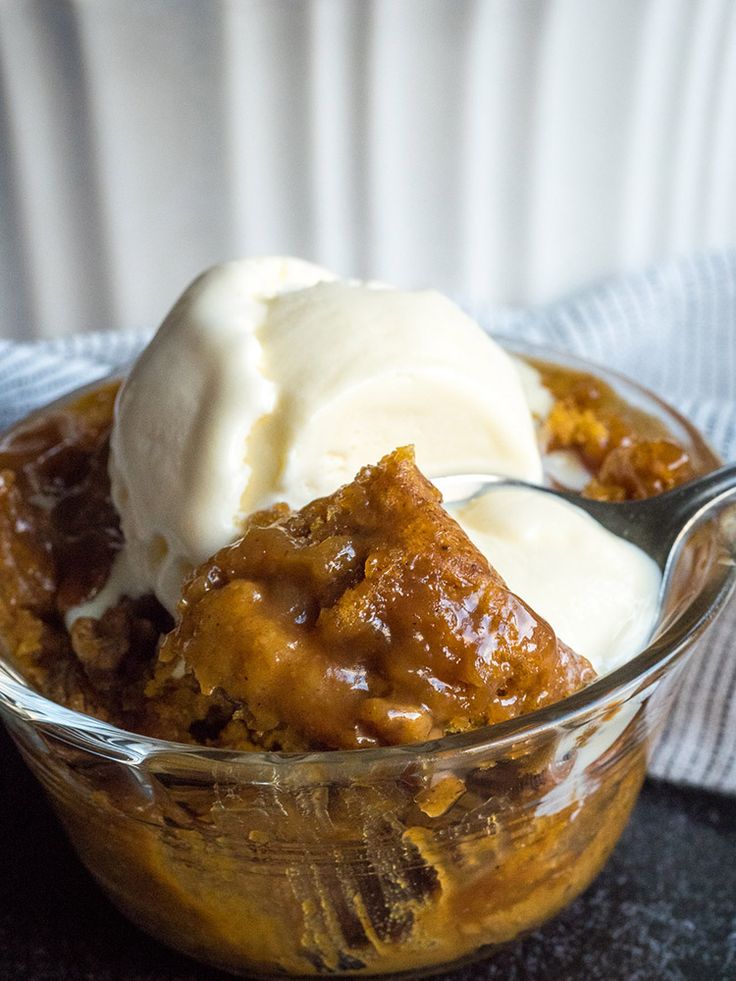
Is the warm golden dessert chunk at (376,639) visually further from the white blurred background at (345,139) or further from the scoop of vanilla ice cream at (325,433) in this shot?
the white blurred background at (345,139)

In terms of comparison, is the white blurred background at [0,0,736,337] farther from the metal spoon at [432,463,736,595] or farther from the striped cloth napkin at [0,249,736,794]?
the metal spoon at [432,463,736,595]

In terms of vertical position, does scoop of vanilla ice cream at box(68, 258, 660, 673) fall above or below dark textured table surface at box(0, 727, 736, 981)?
above

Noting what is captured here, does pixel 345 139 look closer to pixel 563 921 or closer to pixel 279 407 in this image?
pixel 279 407

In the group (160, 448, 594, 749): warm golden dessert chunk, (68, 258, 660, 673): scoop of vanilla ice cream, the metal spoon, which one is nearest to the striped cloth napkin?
the metal spoon

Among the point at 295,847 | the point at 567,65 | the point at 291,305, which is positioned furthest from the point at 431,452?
the point at 567,65

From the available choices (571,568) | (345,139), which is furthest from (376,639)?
(345,139)

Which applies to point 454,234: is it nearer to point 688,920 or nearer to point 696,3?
point 696,3
